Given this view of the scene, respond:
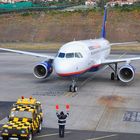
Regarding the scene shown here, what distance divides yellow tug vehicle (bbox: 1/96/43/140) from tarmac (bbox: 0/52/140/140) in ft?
4.96

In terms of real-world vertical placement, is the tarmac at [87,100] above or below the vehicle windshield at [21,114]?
below

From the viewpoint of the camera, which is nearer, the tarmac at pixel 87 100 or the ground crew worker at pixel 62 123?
the ground crew worker at pixel 62 123

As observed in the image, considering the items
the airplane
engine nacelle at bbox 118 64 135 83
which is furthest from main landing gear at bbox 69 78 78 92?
engine nacelle at bbox 118 64 135 83

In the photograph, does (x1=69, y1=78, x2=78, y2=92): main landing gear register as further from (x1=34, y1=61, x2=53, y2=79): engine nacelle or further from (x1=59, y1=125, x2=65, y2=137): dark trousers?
(x1=59, y1=125, x2=65, y2=137): dark trousers

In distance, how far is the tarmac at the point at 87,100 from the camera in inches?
888

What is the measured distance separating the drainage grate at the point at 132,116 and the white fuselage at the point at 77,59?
6.95 meters

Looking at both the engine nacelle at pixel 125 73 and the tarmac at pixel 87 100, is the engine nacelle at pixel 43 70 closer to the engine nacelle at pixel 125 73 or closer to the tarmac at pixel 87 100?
the tarmac at pixel 87 100

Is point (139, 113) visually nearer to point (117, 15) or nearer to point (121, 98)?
point (121, 98)

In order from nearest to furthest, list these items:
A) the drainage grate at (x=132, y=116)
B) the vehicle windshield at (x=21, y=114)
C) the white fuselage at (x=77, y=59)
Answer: the vehicle windshield at (x=21, y=114)
the drainage grate at (x=132, y=116)
the white fuselage at (x=77, y=59)

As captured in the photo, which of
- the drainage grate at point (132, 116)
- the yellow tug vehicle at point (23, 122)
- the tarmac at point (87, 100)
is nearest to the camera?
the yellow tug vehicle at point (23, 122)

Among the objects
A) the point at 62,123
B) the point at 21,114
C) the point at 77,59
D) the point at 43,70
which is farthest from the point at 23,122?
the point at 43,70

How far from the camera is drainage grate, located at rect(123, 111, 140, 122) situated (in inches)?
974

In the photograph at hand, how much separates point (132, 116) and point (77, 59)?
9.10 m

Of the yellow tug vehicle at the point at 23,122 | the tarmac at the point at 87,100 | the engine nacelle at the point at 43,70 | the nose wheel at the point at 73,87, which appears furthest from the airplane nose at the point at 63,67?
the yellow tug vehicle at the point at 23,122
